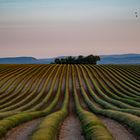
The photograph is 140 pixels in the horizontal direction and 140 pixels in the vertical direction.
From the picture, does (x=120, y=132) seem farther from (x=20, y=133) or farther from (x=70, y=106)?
(x=70, y=106)

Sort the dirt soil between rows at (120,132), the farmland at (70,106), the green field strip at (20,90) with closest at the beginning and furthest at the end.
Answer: the dirt soil between rows at (120,132), the farmland at (70,106), the green field strip at (20,90)

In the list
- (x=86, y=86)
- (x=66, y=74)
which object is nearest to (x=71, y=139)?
(x=86, y=86)

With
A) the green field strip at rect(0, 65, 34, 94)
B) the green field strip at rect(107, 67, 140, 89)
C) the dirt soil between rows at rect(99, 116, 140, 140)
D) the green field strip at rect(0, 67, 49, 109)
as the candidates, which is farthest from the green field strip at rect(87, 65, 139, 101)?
the dirt soil between rows at rect(99, 116, 140, 140)

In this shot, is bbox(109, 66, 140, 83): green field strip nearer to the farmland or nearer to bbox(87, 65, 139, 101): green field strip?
the farmland

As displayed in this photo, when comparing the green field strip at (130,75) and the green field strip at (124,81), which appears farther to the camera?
the green field strip at (130,75)

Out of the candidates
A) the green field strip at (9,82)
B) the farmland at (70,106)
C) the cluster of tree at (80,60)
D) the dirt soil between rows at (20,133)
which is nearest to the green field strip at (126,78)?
the farmland at (70,106)

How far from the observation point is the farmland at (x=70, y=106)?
18459mm

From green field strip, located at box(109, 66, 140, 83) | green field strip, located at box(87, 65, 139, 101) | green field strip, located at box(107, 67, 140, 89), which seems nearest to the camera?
green field strip, located at box(87, 65, 139, 101)

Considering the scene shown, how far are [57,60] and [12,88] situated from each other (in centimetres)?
10414

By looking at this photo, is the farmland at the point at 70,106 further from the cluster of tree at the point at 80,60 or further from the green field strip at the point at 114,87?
the cluster of tree at the point at 80,60

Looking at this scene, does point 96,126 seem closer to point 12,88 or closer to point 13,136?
point 13,136

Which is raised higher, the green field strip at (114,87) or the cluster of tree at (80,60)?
the green field strip at (114,87)

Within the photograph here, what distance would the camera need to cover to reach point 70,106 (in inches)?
1633

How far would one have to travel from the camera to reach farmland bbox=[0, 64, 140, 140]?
60.6 feet
